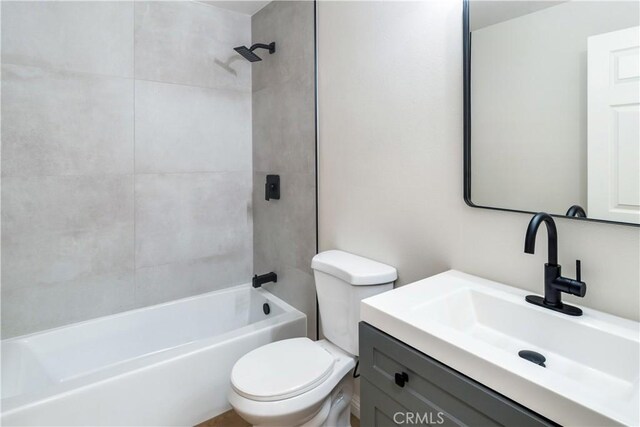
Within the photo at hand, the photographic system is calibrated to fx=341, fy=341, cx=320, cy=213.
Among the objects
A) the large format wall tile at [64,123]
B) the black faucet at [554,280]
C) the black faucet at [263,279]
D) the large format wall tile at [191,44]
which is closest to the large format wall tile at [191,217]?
the large format wall tile at [64,123]

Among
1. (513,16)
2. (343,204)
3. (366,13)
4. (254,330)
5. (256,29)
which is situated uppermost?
(256,29)

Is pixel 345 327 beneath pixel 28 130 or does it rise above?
beneath

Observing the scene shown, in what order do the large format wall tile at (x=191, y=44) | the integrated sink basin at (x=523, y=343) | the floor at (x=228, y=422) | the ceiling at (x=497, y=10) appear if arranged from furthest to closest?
the large format wall tile at (x=191, y=44), the floor at (x=228, y=422), the ceiling at (x=497, y=10), the integrated sink basin at (x=523, y=343)

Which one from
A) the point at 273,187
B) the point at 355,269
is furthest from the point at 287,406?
the point at 273,187

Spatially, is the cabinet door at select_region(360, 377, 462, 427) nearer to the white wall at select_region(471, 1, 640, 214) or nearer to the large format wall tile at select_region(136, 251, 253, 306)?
the white wall at select_region(471, 1, 640, 214)

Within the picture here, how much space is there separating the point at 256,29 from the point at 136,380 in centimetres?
226

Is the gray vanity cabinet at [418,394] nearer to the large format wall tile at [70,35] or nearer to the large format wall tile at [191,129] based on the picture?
the large format wall tile at [191,129]

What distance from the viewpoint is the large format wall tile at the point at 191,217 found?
2135mm

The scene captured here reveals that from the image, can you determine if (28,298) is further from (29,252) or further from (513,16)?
(513,16)

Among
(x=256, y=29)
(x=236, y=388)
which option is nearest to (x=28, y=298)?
(x=236, y=388)

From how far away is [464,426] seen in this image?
29.5 inches

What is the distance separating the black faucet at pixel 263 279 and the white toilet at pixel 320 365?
2.17ft

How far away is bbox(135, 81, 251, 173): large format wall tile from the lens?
2.09m

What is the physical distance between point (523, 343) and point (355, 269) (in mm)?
672
